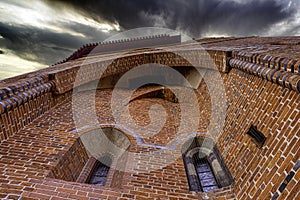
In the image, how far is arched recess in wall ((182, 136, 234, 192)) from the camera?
340 centimetres

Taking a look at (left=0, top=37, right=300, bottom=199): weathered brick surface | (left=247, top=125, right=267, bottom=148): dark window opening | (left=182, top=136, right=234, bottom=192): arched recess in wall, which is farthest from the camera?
(left=182, top=136, right=234, bottom=192): arched recess in wall

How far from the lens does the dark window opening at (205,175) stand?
140 inches

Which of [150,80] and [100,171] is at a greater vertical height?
[150,80]

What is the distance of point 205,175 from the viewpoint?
3863 millimetres

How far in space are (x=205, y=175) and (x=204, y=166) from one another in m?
0.30

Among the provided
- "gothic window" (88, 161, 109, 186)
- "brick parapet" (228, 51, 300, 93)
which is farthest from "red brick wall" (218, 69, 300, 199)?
"gothic window" (88, 161, 109, 186)

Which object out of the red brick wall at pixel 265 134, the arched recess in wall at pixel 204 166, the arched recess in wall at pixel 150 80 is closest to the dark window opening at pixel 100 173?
the arched recess in wall at pixel 204 166

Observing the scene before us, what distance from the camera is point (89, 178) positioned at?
4082 mm

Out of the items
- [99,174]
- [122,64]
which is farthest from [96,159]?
[122,64]

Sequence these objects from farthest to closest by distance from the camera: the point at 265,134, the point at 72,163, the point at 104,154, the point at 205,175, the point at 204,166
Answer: the point at 104,154 < the point at 204,166 < the point at 205,175 < the point at 72,163 < the point at 265,134

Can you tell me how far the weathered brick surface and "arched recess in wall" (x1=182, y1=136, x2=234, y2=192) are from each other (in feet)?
0.76

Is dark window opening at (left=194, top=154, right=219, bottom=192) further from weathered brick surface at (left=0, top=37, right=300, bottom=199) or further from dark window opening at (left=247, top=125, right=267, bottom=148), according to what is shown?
dark window opening at (left=247, top=125, right=267, bottom=148)

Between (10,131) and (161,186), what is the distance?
314cm

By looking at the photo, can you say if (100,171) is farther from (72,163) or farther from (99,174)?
(72,163)
